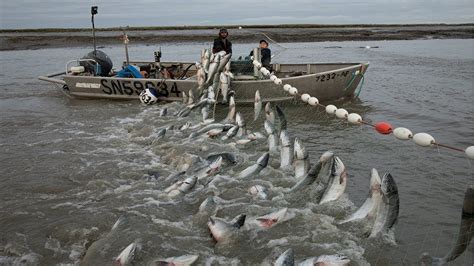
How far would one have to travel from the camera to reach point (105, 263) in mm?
4836

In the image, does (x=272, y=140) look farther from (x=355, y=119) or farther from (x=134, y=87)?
(x=134, y=87)

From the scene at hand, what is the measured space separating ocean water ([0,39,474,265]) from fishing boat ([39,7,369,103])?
0.68 m

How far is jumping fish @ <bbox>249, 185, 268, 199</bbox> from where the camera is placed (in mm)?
6477

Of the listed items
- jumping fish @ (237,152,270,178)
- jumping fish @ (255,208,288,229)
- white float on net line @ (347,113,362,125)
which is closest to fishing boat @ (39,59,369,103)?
jumping fish @ (237,152,270,178)

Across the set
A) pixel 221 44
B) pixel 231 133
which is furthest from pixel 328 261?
pixel 221 44

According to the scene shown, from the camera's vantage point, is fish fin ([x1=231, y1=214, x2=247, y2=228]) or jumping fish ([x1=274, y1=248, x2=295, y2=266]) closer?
jumping fish ([x1=274, y1=248, x2=295, y2=266])

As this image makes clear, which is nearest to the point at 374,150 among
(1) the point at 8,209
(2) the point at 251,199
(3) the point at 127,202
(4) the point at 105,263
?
(2) the point at 251,199

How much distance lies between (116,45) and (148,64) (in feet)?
114

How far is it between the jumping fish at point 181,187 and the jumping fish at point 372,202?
2.54 m

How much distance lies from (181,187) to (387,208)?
10.4 ft

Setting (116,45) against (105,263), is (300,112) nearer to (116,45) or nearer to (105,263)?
(105,263)

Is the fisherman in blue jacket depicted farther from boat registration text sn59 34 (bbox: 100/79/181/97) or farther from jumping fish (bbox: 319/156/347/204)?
jumping fish (bbox: 319/156/347/204)

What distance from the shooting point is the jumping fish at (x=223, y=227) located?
5.24m

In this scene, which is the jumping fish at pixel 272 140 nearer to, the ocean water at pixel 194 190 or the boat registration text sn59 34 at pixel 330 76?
the ocean water at pixel 194 190
